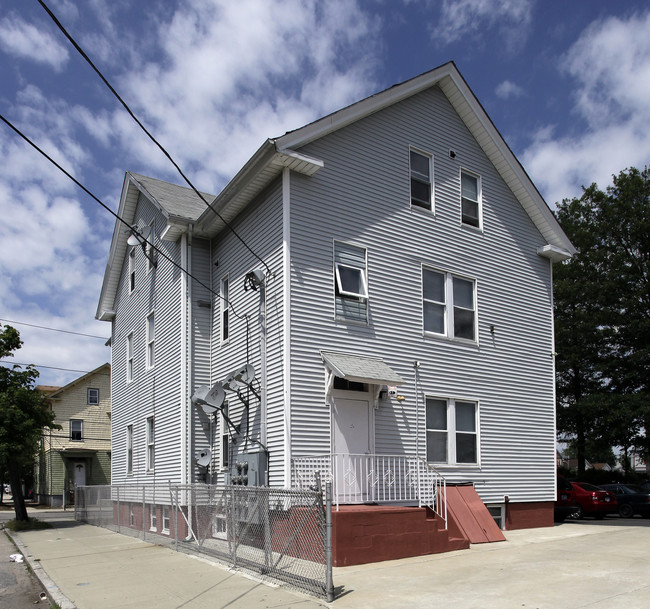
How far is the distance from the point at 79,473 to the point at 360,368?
31.8 m

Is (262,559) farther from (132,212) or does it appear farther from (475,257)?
(132,212)

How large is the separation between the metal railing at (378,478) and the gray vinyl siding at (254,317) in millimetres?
577

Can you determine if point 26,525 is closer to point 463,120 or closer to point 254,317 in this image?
point 254,317

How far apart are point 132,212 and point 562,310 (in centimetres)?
2252

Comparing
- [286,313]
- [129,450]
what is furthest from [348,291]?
[129,450]

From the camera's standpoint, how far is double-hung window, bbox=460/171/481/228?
1675cm

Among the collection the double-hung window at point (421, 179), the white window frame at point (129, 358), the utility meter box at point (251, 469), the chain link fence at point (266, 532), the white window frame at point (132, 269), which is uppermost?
the double-hung window at point (421, 179)

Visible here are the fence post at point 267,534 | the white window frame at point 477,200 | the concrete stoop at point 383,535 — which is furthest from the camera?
the white window frame at point 477,200

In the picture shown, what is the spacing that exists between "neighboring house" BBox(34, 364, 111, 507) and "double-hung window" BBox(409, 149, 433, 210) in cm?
2930

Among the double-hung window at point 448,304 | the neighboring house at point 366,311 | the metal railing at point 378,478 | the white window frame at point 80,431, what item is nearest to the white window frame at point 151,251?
the neighboring house at point 366,311

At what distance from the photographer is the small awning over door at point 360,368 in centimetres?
1255

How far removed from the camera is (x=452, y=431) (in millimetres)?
15047

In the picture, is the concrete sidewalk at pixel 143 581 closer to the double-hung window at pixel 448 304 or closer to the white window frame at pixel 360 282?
the white window frame at pixel 360 282

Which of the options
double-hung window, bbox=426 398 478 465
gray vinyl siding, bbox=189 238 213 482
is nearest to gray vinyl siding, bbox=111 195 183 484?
gray vinyl siding, bbox=189 238 213 482
